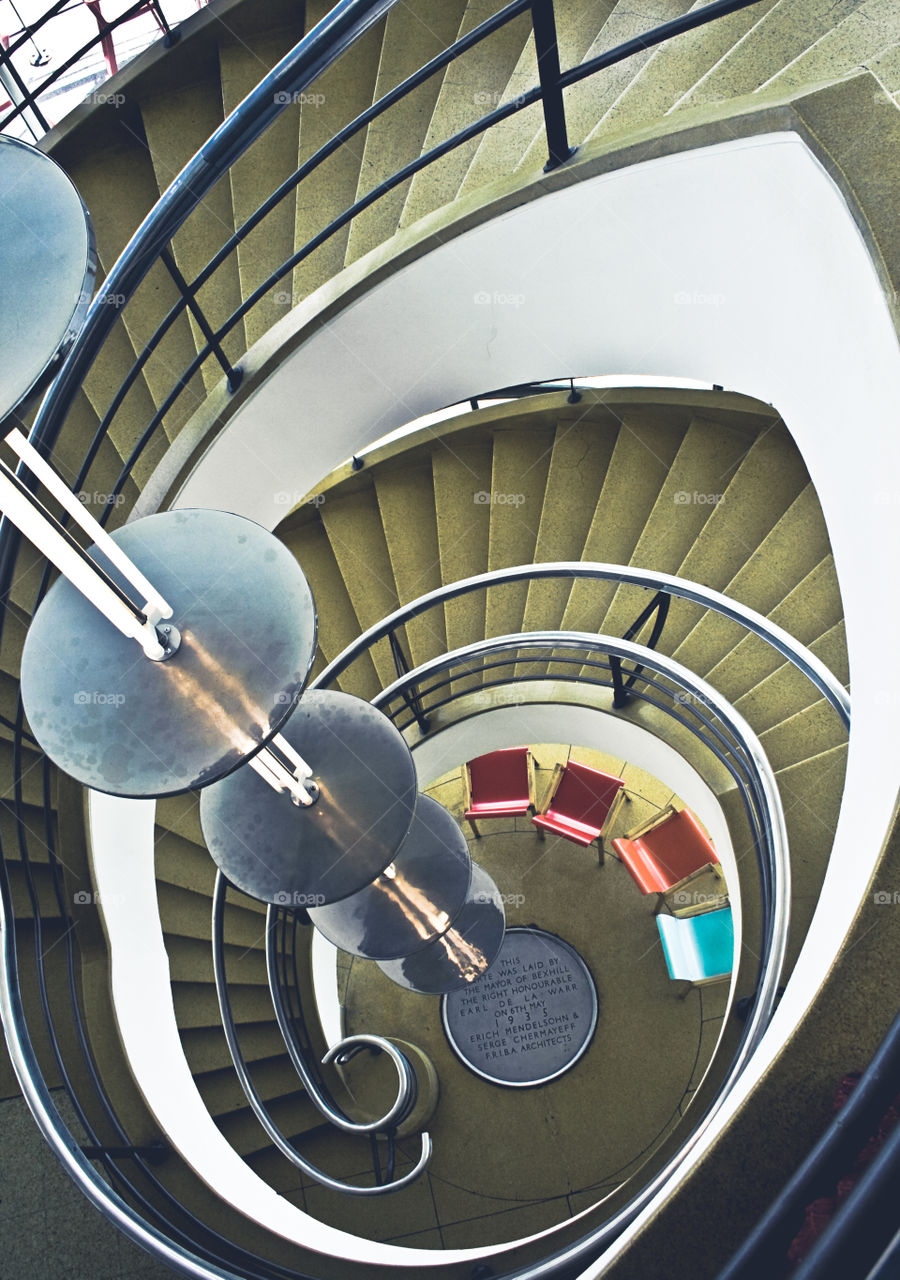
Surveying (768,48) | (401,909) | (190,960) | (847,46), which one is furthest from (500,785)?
(847,46)

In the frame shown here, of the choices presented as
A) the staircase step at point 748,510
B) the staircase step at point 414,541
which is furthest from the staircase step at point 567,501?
the staircase step at point 748,510

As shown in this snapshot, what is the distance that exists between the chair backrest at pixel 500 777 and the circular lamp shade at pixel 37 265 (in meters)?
6.56

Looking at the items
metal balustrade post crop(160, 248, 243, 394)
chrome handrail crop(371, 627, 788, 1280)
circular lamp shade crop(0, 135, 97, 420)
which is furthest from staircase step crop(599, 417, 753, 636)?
circular lamp shade crop(0, 135, 97, 420)

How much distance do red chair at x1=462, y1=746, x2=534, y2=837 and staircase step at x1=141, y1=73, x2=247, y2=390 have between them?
4168mm

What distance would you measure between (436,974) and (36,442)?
12.0 feet

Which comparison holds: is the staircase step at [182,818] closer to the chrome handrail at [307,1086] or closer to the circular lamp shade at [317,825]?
the chrome handrail at [307,1086]

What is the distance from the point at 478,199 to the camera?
3.74 metres

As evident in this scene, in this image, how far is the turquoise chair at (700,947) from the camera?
6543 mm

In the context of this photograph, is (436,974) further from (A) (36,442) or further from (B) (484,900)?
(A) (36,442)

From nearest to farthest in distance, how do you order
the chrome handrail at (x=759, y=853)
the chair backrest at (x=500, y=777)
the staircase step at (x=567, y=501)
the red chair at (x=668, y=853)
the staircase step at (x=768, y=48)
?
the chrome handrail at (x=759, y=853) < the staircase step at (x=768, y=48) < the staircase step at (x=567, y=501) < the red chair at (x=668, y=853) < the chair backrest at (x=500, y=777)

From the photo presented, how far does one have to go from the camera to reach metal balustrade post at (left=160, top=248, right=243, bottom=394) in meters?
3.31

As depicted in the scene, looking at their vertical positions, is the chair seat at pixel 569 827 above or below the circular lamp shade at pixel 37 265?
below

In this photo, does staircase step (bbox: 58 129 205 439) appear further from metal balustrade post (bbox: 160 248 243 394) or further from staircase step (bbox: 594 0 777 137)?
staircase step (bbox: 594 0 777 137)

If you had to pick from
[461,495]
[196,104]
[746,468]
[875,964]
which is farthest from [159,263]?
[875,964]
